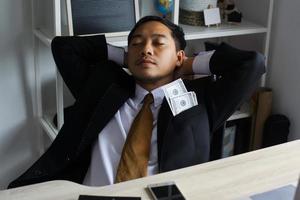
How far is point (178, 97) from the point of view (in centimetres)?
145

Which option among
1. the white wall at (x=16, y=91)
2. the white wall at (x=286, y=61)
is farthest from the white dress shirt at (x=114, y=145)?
the white wall at (x=286, y=61)

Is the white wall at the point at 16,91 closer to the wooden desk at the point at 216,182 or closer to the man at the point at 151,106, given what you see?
the man at the point at 151,106

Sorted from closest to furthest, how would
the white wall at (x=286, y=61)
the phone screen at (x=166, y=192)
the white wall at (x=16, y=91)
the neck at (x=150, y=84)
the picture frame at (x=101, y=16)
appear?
the phone screen at (x=166, y=192)
the neck at (x=150, y=84)
the picture frame at (x=101, y=16)
the white wall at (x=16, y=91)
the white wall at (x=286, y=61)

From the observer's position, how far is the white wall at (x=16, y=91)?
198 cm

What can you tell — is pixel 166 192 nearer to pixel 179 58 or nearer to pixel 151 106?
pixel 151 106

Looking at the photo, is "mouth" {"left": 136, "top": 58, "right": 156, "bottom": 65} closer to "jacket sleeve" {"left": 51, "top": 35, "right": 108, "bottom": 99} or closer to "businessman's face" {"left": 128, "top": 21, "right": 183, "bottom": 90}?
"businessman's face" {"left": 128, "top": 21, "right": 183, "bottom": 90}

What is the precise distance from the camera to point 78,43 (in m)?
1.66

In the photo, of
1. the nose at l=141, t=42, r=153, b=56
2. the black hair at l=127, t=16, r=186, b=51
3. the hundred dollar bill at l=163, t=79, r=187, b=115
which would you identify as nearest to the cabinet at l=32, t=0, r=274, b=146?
the black hair at l=127, t=16, r=186, b=51

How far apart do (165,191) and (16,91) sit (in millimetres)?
1332

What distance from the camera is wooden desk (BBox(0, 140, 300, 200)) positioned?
995mm

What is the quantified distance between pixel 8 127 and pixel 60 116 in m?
0.38

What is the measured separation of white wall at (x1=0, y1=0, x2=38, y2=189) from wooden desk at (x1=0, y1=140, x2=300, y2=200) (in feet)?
3.77

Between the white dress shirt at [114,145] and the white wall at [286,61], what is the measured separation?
1037 millimetres

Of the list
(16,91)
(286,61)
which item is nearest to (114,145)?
(16,91)
